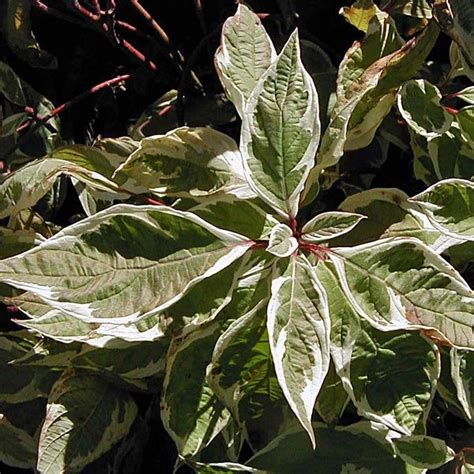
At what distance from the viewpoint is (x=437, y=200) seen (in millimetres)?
1016

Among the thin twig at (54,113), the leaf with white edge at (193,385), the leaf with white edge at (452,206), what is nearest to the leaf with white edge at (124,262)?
the leaf with white edge at (193,385)

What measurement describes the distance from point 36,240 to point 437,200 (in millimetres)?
535

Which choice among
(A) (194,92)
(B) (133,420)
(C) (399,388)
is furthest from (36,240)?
(C) (399,388)

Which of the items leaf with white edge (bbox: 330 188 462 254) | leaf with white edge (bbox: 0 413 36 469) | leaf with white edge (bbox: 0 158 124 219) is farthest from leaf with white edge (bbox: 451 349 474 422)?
leaf with white edge (bbox: 0 413 36 469)

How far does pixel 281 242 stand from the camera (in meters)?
0.95

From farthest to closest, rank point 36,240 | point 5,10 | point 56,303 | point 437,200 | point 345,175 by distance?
point 5,10, point 345,175, point 36,240, point 437,200, point 56,303

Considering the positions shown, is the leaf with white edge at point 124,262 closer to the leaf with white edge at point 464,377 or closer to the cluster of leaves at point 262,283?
the cluster of leaves at point 262,283

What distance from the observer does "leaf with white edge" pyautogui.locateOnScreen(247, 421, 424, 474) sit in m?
1.08

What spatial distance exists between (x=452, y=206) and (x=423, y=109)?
0.19 m

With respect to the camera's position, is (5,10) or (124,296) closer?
(124,296)

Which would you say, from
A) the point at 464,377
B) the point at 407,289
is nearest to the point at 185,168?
the point at 407,289

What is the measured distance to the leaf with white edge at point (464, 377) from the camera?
1.07 metres

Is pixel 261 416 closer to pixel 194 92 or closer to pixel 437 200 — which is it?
pixel 437 200

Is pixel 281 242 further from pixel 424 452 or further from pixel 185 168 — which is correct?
pixel 424 452
